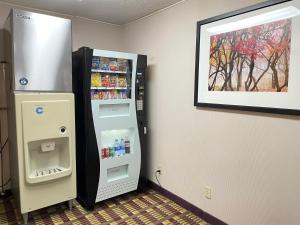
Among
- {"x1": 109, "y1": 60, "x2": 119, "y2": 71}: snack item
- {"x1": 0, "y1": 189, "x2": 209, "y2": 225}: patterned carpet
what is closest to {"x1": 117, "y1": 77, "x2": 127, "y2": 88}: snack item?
{"x1": 109, "y1": 60, "x2": 119, "y2": 71}: snack item

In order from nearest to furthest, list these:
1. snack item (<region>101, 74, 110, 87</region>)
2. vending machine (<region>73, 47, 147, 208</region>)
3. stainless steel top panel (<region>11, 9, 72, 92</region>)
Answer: stainless steel top panel (<region>11, 9, 72, 92</region>) < vending machine (<region>73, 47, 147, 208</region>) < snack item (<region>101, 74, 110, 87</region>)

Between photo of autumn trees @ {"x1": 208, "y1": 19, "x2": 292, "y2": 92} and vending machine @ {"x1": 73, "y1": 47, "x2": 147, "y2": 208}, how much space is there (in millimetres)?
935

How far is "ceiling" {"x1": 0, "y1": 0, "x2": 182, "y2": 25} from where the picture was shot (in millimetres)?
2324

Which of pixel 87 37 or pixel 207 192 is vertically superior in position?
pixel 87 37

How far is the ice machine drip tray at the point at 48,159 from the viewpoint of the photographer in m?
2.07

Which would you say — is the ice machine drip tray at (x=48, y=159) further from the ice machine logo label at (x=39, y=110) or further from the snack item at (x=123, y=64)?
the snack item at (x=123, y=64)

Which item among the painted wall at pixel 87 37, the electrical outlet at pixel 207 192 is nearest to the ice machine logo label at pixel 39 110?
the painted wall at pixel 87 37

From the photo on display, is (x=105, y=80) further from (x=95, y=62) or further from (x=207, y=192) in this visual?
(x=207, y=192)

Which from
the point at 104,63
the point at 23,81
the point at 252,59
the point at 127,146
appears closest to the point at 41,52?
the point at 23,81

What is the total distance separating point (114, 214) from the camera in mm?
2271

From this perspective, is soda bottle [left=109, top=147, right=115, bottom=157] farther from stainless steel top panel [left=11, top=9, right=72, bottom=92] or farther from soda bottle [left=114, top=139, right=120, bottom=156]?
stainless steel top panel [left=11, top=9, right=72, bottom=92]

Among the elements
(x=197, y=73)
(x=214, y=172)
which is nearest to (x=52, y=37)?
(x=197, y=73)

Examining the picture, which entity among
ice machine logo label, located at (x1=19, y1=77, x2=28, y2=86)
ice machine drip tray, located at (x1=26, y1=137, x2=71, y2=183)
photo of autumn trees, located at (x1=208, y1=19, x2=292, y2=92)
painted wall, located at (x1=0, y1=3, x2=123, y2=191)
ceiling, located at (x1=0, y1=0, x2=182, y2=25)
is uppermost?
ceiling, located at (x1=0, y1=0, x2=182, y2=25)

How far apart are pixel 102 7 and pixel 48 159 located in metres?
1.71
